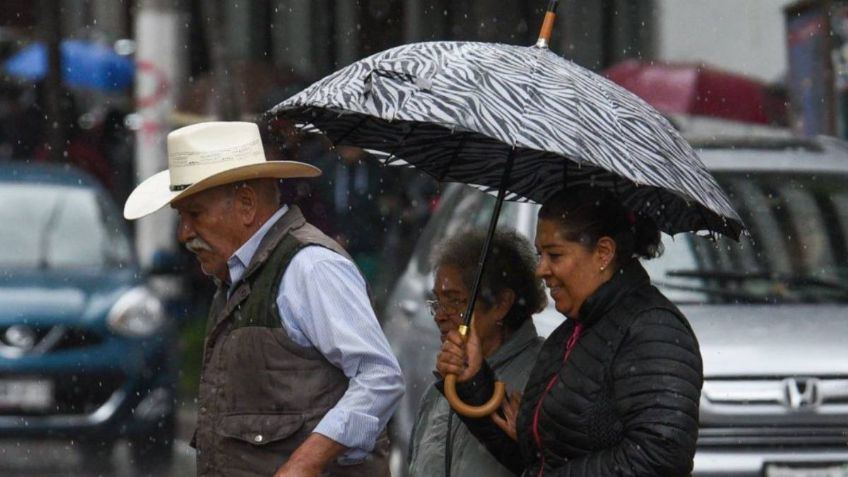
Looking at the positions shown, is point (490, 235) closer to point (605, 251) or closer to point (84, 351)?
point (605, 251)

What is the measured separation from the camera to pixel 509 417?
4.07 meters

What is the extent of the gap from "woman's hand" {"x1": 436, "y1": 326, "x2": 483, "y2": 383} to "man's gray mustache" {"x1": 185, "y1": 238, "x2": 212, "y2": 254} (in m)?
0.72

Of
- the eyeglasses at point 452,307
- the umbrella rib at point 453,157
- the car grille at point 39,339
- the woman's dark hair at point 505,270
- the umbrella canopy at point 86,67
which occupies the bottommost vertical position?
the umbrella canopy at point 86,67

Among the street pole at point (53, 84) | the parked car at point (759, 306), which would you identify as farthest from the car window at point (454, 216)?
the street pole at point (53, 84)

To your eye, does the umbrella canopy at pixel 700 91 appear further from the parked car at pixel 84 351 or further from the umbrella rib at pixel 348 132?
the umbrella rib at pixel 348 132

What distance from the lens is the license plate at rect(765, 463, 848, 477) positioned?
654cm

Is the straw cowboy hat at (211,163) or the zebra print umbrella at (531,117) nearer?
the zebra print umbrella at (531,117)

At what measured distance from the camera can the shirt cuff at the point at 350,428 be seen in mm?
4094

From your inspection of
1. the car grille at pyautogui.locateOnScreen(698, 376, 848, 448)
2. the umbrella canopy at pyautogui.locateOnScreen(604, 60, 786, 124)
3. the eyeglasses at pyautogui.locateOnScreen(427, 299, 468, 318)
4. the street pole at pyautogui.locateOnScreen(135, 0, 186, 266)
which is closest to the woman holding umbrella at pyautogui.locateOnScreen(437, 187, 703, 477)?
the eyeglasses at pyautogui.locateOnScreen(427, 299, 468, 318)

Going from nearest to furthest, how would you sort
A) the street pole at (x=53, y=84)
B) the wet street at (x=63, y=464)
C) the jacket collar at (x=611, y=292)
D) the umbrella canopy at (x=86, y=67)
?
the jacket collar at (x=611, y=292)
the wet street at (x=63, y=464)
the street pole at (x=53, y=84)
the umbrella canopy at (x=86, y=67)

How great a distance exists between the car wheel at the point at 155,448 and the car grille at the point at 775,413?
3942 mm

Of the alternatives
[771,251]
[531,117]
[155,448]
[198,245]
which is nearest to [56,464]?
[155,448]

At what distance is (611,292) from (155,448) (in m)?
6.28

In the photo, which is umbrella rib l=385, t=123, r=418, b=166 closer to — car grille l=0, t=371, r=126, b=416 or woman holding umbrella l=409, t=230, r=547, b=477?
woman holding umbrella l=409, t=230, r=547, b=477
